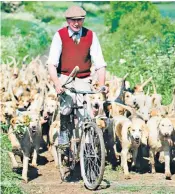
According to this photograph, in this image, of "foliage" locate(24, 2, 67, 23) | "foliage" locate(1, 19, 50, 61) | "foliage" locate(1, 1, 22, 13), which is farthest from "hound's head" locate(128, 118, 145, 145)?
"foliage" locate(1, 1, 22, 13)

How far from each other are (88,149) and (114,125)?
8.59 ft

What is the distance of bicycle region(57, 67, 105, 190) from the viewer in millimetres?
9381

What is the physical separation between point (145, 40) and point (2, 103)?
7.26 m

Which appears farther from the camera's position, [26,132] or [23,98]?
[23,98]

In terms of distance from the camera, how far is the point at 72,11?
983cm

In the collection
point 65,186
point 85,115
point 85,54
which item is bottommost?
point 65,186

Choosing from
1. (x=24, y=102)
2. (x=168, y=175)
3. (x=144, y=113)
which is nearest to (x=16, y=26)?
(x=24, y=102)

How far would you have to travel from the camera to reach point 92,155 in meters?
9.57

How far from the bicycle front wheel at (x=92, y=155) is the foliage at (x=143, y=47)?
6.46 meters

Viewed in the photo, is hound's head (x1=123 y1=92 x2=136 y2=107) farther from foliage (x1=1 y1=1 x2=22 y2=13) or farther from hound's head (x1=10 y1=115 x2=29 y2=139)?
foliage (x1=1 y1=1 x2=22 y2=13)

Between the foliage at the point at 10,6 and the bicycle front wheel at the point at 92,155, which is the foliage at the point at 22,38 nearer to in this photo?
the foliage at the point at 10,6

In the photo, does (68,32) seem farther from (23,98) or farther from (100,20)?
(100,20)

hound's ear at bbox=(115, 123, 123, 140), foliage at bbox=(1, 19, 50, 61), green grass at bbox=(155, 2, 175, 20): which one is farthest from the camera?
foliage at bbox=(1, 19, 50, 61)

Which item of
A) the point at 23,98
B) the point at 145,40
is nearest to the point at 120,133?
the point at 23,98
